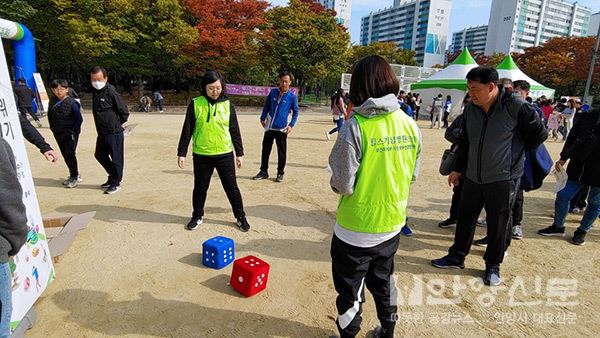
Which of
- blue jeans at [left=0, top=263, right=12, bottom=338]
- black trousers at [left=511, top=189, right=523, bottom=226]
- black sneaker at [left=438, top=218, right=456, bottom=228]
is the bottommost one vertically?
black sneaker at [left=438, top=218, right=456, bottom=228]

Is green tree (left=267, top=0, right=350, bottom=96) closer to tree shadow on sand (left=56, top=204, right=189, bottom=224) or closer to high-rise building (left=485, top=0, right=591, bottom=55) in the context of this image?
tree shadow on sand (left=56, top=204, right=189, bottom=224)

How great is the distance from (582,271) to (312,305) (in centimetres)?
287

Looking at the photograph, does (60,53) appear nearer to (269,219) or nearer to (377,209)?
(269,219)

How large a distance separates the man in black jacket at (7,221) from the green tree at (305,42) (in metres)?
27.0

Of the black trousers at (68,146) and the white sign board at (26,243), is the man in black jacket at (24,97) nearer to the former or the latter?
the black trousers at (68,146)

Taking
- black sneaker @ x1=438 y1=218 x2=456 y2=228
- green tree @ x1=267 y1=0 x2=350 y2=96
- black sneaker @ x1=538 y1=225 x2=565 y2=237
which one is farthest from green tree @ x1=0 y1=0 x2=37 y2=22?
black sneaker @ x1=538 y1=225 x2=565 y2=237

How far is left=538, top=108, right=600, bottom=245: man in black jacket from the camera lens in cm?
387

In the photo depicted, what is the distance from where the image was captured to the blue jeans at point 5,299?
4.89 feet

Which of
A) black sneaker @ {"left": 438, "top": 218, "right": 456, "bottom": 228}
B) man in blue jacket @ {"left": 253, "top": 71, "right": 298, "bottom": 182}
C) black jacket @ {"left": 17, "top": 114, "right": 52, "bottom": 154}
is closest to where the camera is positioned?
black jacket @ {"left": 17, "top": 114, "right": 52, "bottom": 154}

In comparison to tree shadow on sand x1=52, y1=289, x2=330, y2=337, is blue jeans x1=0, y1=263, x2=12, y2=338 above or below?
above

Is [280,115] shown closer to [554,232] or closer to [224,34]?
[554,232]

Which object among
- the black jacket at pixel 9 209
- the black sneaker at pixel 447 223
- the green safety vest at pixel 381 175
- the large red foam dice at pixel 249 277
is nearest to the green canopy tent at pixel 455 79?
the black sneaker at pixel 447 223

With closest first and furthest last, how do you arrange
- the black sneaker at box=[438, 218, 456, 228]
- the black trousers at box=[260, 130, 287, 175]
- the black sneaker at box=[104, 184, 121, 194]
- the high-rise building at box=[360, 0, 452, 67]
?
the black sneaker at box=[438, 218, 456, 228]
the black sneaker at box=[104, 184, 121, 194]
the black trousers at box=[260, 130, 287, 175]
the high-rise building at box=[360, 0, 452, 67]

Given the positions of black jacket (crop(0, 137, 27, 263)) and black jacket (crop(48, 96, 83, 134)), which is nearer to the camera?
black jacket (crop(0, 137, 27, 263))
